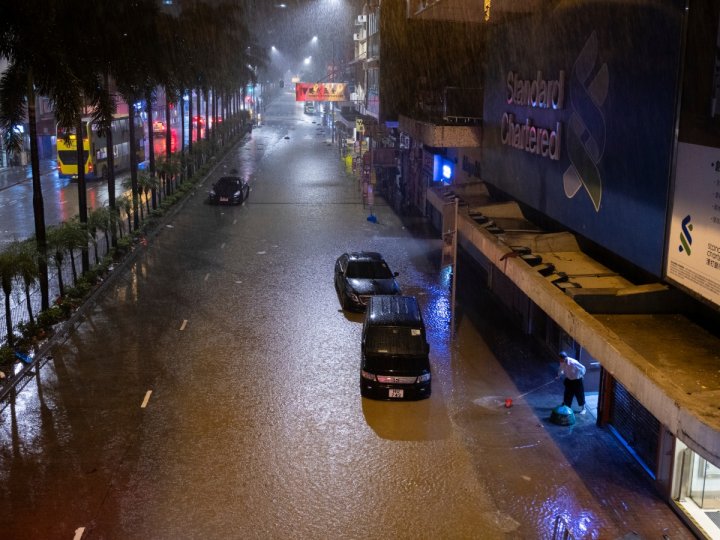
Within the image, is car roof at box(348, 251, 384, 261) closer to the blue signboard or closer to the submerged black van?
the blue signboard

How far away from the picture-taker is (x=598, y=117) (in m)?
14.5

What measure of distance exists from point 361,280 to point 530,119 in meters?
6.46

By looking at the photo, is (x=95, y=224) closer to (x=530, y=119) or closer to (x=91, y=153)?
(x=530, y=119)

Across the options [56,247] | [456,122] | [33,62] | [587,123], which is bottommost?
[56,247]

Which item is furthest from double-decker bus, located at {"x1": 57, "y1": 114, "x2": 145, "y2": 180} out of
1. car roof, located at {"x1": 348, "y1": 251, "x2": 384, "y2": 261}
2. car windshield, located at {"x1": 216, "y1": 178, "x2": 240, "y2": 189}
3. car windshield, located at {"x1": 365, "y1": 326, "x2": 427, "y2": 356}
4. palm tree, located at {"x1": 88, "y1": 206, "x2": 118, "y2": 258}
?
car windshield, located at {"x1": 365, "y1": 326, "x2": 427, "y2": 356}

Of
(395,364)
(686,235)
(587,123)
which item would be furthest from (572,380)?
(587,123)

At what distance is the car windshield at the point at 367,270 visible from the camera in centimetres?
2233

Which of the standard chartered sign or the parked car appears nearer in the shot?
the standard chartered sign

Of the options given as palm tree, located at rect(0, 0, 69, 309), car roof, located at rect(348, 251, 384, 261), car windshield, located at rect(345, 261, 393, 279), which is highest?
palm tree, located at rect(0, 0, 69, 309)

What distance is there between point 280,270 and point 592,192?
13.4 meters

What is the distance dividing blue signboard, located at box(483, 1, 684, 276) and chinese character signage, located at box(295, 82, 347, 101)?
36.0 metres

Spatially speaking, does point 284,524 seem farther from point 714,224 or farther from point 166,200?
point 166,200

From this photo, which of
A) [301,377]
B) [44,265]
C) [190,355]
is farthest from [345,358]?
[44,265]

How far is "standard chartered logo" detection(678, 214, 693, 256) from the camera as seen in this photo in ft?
35.5
